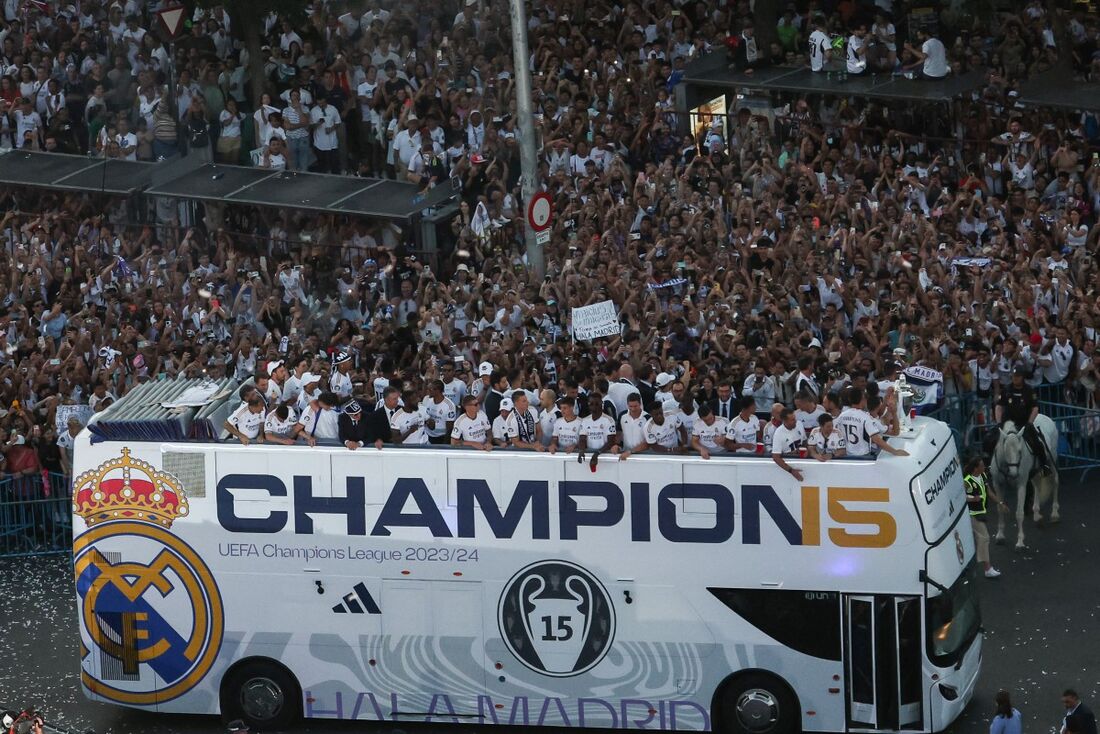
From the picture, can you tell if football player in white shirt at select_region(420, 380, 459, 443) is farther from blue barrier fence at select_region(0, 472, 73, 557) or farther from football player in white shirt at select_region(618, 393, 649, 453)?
blue barrier fence at select_region(0, 472, 73, 557)

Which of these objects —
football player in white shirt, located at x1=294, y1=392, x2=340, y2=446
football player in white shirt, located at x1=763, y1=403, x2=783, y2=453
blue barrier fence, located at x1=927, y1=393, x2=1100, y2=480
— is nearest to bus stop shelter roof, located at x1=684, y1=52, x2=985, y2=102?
blue barrier fence, located at x1=927, y1=393, x2=1100, y2=480

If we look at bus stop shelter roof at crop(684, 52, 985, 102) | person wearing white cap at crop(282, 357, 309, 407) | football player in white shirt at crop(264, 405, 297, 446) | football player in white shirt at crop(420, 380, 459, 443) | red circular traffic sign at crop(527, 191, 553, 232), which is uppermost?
bus stop shelter roof at crop(684, 52, 985, 102)

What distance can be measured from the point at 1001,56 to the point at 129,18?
14.3 meters

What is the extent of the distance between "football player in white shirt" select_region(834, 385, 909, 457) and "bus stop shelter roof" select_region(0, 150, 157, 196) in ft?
52.4

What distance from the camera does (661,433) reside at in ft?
56.3

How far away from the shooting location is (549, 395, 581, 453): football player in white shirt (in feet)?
55.5

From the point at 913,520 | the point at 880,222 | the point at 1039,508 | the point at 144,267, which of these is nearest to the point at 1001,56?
the point at 880,222

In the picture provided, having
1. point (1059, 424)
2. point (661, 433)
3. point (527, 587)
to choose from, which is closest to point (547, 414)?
point (661, 433)

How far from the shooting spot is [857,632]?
631 inches

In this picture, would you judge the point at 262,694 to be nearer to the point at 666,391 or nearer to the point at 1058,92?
the point at 666,391

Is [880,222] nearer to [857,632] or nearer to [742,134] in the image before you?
[742,134]

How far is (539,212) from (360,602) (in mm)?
8172

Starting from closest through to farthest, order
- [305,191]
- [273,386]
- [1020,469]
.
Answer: [273,386]
[1020,469]
[305,191]

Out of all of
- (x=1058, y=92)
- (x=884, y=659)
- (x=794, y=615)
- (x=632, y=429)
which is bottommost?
(x=884, y=659)
